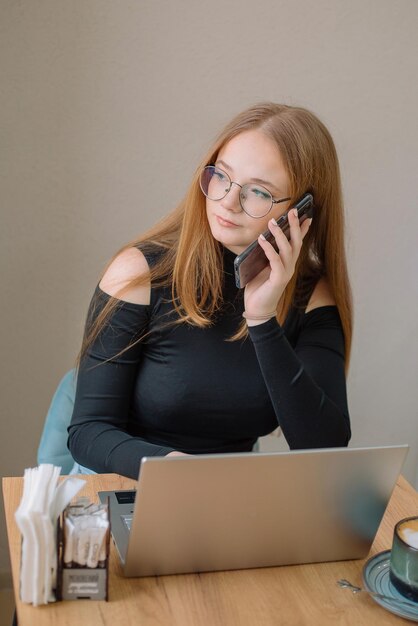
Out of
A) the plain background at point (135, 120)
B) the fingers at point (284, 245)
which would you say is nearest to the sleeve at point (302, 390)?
the fingers at point (284, 245)

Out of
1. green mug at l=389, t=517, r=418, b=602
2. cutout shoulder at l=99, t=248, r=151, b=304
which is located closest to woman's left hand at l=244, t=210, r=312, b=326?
cutout shoulder at l=99, t=248, r=151, b=304

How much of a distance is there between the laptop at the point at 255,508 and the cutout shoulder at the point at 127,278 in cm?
56

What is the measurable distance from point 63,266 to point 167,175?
1.15 ft

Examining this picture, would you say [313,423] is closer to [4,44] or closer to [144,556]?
[144,556]

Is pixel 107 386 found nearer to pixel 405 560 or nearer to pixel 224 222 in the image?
pixel 224 222

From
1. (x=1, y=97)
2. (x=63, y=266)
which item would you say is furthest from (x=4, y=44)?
(x=63, y=266)

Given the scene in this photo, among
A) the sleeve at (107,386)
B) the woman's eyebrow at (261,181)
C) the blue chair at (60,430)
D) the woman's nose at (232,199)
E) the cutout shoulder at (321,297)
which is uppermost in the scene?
the woman's eyebrow at (261,181)

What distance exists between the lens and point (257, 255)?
1.59 meters

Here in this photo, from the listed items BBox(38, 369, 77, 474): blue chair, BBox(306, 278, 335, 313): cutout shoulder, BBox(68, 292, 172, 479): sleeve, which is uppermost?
BBox(306, 278, 335, 313): cutout shoulder

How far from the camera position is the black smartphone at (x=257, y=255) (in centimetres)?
156

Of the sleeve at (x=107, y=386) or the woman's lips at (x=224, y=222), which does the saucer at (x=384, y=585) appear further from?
the woman's lips at (x=224, y=222)

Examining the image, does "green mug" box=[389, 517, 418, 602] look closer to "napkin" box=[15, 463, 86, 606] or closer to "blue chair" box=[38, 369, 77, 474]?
"napkin" box=[15, 463, 86, 606]

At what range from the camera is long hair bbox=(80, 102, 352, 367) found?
1623 millimetres

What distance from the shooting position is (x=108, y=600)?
1073 millimetres
